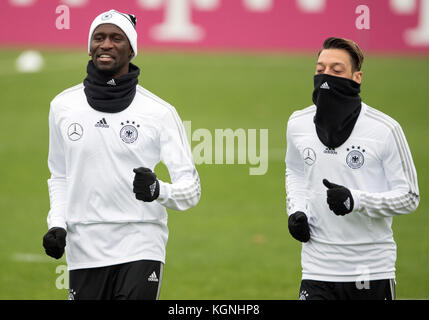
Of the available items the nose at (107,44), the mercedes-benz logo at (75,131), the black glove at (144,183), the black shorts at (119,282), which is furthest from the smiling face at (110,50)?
the black shorts at (119,282)

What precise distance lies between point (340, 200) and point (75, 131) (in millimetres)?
1649

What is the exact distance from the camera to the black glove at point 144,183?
484 cm

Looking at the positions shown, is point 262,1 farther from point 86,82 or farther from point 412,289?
point 86,82

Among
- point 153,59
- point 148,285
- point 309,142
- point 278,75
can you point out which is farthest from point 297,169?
point 153,59

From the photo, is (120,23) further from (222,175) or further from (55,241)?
(222,175)

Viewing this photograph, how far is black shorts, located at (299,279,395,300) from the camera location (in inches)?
208

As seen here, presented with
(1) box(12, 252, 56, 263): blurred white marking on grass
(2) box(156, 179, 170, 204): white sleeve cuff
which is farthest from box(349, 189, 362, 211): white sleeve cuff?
(1) box(12, 252, 56, 263): blurred white marking on grass

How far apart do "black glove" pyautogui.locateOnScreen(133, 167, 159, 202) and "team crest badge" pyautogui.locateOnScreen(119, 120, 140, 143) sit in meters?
0.46

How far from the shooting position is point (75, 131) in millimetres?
5336

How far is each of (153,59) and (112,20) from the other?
2262cm

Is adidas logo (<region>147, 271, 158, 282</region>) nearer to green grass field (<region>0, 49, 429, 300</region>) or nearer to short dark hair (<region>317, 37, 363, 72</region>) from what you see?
short dark hair (<region>317, 37, 363, 72</region>)

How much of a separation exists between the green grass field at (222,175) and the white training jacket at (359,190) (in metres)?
3.69

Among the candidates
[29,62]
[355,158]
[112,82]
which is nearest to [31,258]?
[112,82]

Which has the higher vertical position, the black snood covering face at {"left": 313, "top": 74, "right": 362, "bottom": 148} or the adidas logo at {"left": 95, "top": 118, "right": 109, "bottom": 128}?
the black snood covering face at {"left": 313, "top": 74, "right": 362, "bottom": 148}
